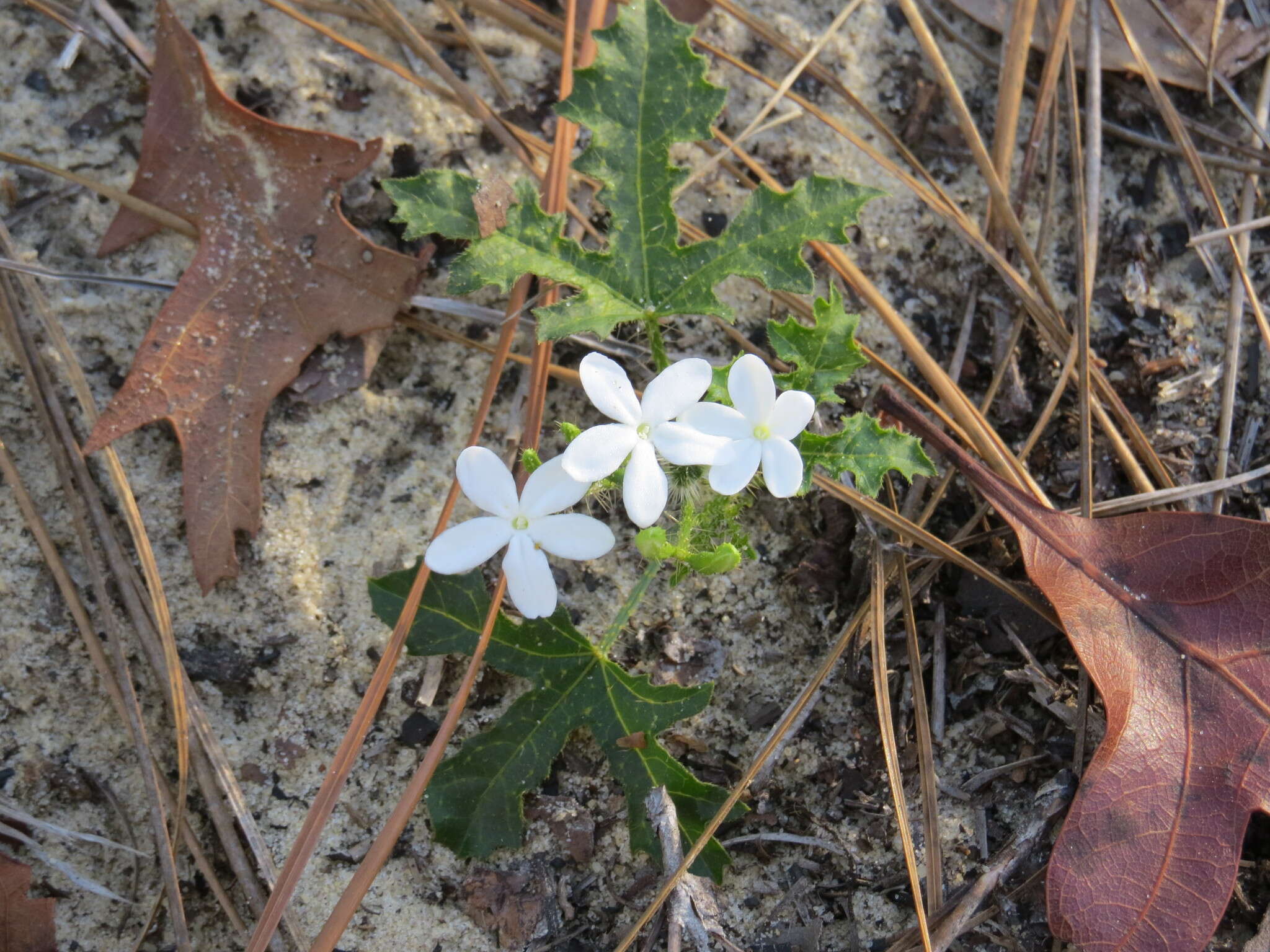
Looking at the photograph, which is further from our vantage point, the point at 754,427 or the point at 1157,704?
the point at 1157,704

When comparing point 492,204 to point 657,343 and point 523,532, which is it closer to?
point 657,343

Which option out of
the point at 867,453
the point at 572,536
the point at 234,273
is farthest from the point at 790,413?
the point at 234,273

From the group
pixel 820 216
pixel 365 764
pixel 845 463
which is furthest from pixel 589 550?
pixel 820 216

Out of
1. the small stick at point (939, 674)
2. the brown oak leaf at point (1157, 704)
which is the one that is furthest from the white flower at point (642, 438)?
the small stick at point (939, 674)

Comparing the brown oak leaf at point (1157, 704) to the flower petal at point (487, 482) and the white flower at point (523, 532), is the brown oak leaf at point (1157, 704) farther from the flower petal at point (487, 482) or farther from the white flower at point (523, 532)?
the flower petal at point (487, 482)

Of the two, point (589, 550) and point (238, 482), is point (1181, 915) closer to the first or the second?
point (589, 550)

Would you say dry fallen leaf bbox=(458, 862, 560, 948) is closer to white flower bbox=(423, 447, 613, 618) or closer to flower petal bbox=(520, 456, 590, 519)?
white flower bbox=(423, 447, 613, 618)
